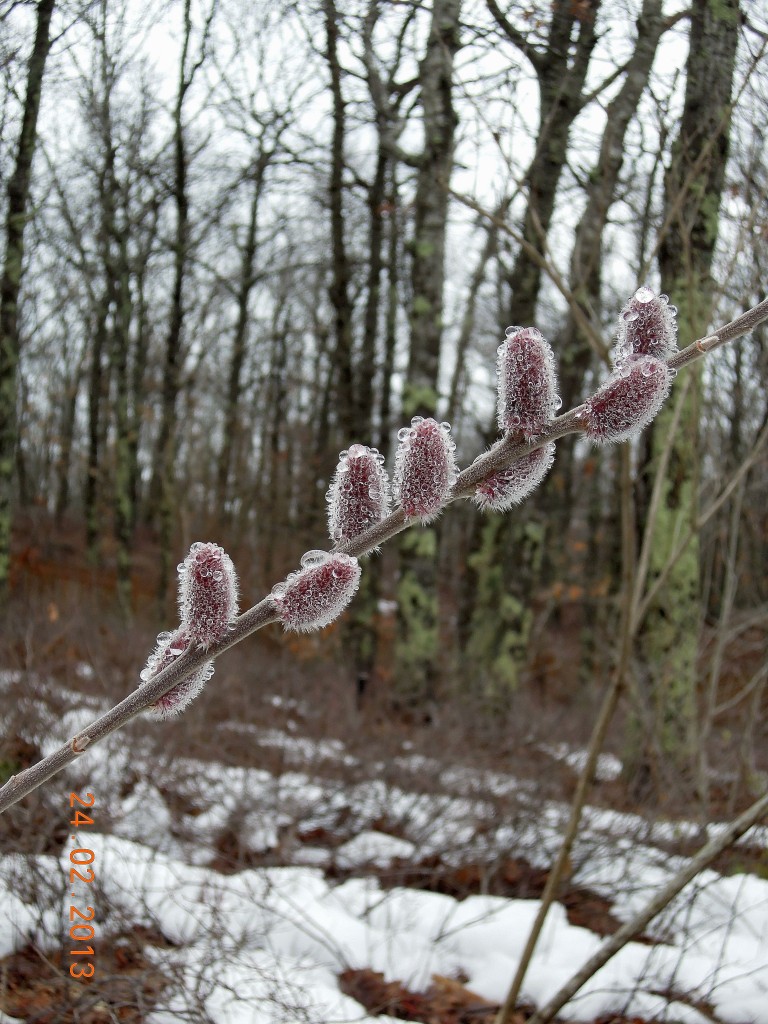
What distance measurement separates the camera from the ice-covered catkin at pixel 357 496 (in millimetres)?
883

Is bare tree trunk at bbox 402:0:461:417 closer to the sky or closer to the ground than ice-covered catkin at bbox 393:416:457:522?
closer to the sky

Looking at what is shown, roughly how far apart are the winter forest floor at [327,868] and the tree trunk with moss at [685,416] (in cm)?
40

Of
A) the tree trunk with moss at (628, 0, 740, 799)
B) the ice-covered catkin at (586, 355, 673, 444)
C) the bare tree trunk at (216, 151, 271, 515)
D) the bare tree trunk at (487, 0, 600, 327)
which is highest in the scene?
the bare tree trunk at (216, 151, 271, 515)

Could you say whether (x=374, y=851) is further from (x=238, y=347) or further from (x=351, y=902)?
(x=238, y=347)

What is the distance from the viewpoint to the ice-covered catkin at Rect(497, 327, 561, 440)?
863 mm

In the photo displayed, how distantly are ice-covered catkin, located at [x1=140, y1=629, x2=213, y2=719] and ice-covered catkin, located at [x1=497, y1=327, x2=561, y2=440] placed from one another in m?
0.40

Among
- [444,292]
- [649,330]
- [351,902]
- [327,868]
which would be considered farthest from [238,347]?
[649,330]

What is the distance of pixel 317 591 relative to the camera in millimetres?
829

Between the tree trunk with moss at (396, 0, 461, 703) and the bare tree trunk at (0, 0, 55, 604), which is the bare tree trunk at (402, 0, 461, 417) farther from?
the bare tree trunk at (0, 0, 55, 604)

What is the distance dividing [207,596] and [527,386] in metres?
0.39

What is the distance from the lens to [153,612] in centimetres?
1119

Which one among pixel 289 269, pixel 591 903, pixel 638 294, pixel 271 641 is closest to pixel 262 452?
pixel 289 269

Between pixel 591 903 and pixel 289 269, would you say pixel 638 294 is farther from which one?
pixel 289 269

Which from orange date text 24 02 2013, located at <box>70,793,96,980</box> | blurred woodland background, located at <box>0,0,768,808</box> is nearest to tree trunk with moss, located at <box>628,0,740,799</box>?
blurred woodland background, located at <box>0,0,768,808</box>
